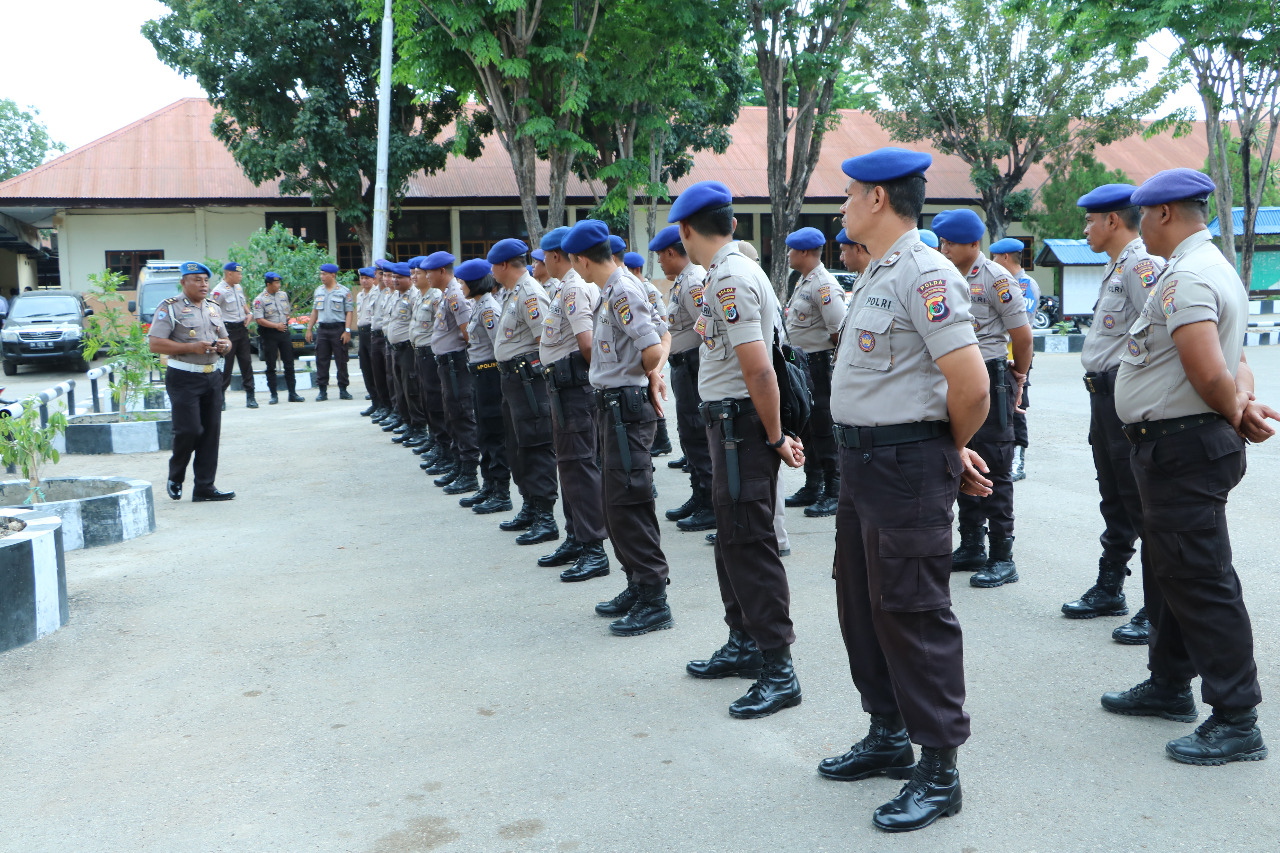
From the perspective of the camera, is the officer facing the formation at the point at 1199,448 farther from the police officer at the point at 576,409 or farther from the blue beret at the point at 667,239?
the police officer at the point at 576,409

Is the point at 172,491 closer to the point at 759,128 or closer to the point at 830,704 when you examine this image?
the point at 830,704

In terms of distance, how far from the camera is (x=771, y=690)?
12.3 feet

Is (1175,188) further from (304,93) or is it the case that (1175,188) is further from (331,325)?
(304,93)

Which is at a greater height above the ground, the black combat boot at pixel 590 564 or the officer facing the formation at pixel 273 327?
the officer facing the formation at pixel 273 327

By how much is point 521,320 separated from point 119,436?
19.7 ft

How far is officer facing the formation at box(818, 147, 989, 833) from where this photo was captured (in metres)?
2.85

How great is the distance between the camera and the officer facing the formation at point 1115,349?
424cm

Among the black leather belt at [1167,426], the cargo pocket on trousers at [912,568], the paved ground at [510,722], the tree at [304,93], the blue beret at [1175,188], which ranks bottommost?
the paved ground at [510,722]

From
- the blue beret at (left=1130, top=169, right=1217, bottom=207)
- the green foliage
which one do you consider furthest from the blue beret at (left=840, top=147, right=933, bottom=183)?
the green foliage

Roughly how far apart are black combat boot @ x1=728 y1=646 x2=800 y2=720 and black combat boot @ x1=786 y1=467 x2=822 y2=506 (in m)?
3.56

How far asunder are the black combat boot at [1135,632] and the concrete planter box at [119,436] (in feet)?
29.5

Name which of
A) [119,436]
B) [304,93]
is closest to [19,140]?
[304,93]

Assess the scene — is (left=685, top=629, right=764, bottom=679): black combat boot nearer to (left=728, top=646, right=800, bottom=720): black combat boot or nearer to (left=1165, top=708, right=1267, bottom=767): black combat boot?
(left=728, top=646, right=800, bottom=720): black combat boot

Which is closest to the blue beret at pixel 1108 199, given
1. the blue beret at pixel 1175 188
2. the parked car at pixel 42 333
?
the blue beret at pixel 1175 188
